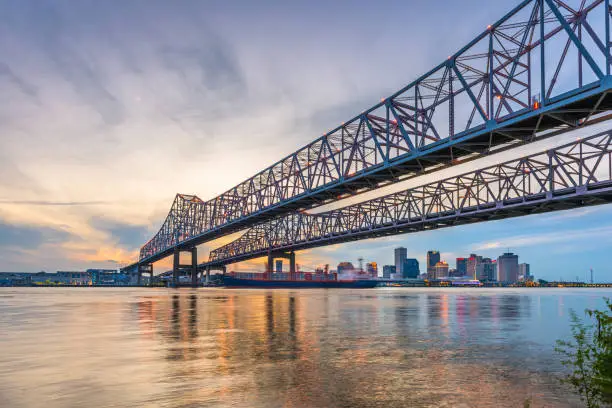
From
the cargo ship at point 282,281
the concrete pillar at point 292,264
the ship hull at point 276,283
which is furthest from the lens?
the concrete pillar at point 292,264

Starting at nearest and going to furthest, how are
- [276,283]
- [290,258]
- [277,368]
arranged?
[277,368] < [276,283] < [290,258]

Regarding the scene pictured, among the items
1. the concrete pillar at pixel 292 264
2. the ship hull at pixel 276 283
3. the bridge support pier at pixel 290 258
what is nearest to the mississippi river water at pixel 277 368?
the ship hull at pixel 276 283

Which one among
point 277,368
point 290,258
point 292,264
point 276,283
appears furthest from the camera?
point 290,258

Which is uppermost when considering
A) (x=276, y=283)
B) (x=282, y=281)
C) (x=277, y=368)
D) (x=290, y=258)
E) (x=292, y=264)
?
(x=277, y=368)

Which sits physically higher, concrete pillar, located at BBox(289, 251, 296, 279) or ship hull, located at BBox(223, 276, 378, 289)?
concrete pillar, located at BBox(289, 251, 296, 279)

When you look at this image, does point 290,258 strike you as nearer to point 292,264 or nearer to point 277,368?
point 292,264

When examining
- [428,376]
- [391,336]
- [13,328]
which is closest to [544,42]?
[391,336]

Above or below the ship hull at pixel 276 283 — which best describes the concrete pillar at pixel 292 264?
above

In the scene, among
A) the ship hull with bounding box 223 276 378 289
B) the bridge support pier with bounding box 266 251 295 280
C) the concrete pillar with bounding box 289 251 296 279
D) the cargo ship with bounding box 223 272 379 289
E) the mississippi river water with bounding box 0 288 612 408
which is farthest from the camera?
the concrete pillar with bounding box 289 251 296 279

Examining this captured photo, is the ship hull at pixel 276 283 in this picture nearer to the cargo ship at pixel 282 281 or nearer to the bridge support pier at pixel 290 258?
the cargo ship at pixel 282 281

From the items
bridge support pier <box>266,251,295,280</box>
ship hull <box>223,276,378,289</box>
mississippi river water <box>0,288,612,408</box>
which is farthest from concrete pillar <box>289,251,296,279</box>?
mississippi river water <box>0,288,612,408</box>

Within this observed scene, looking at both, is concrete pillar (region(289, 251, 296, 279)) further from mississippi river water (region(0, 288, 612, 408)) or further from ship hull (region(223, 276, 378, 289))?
mississippi river water (region(0, 288, 612, 408))

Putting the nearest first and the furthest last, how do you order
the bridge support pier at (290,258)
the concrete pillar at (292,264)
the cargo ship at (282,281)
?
the cargo ship at (282,281) → the bridge support pier at (290,258) → the concrete pillar at (292,264)

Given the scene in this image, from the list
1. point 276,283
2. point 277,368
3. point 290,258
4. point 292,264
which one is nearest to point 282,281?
point 276,283
